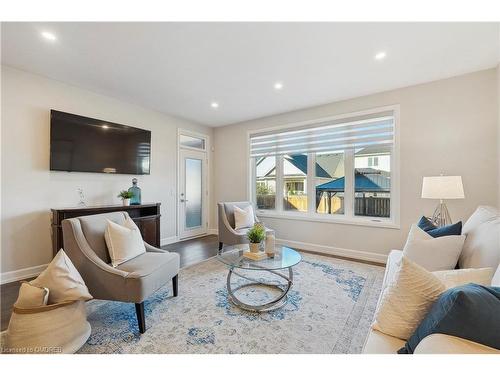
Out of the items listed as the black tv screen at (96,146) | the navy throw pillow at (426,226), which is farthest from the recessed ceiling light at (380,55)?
the black tv screen at (96,146)

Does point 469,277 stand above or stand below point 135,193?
below

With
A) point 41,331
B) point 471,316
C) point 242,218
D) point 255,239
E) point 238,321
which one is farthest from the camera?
point 242,218

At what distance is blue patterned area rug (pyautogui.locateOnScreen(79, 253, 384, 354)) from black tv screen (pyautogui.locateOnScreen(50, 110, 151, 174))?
2064 millimetres

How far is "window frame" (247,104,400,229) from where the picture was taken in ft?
11.0

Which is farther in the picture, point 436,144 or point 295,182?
point 295,182

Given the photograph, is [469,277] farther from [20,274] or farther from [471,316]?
[20,274]

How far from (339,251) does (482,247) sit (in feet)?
8.28

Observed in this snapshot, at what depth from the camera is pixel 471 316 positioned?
0.74m

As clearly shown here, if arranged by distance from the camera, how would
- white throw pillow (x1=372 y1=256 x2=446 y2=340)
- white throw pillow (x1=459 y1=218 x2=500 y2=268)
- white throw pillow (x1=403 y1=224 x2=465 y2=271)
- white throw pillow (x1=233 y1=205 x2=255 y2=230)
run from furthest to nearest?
white throw pillow (x1=233 y1=205 x2=255 y2=230)
white throw pillow (x1=403 y1=224 x2=465 y2=271)
white throw pillow (x1=459 y1=218 x2=500 y2=268)
white throw pillow (x1=372 y1=256 x2=446 y2=340)

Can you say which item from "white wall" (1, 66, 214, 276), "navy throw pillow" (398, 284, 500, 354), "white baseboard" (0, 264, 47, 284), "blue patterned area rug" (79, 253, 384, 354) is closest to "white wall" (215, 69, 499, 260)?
"blue patterned area rug" (79, 253, 384, 354)

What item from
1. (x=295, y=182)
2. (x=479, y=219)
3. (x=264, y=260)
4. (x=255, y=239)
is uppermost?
(x=295, y=182)

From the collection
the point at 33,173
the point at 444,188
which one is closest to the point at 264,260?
the point at 444,188

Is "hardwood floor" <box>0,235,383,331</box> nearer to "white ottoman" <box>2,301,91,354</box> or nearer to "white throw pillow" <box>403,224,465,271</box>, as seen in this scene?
"white ottoman" <box>2,301,91,354</box>
